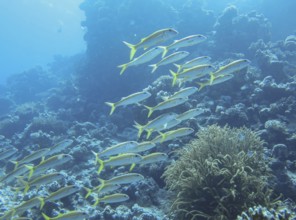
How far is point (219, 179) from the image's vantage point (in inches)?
246

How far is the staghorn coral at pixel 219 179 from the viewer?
5820 millimetres

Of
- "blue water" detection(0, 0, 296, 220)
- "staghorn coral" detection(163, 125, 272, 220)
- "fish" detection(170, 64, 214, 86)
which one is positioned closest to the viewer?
"staghorn coral" detection(163, 125, 272, 220)

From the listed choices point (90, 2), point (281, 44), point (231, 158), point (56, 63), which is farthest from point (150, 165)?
point (56, 63)

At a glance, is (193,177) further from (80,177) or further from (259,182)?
(80,177)

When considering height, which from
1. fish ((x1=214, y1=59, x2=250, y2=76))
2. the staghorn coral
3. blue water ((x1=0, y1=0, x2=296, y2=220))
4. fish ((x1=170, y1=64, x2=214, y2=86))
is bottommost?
the staghorn coral

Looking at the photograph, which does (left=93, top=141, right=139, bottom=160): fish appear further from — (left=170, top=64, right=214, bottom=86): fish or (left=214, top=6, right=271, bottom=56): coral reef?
(left=214, top=6, right=271, bottom=56): coral reef

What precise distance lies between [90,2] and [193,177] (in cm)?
2353

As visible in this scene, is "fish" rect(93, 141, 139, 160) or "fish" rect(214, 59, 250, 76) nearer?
"fish" rect(93, 141, 139, 160)

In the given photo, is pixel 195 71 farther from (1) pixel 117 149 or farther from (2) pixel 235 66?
(1) pixel 117 149

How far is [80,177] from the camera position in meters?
10.4

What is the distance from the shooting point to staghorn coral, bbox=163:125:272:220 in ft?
19.1

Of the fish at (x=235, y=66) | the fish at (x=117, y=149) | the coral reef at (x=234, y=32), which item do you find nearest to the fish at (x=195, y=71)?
the fish at (x=235, y=66)

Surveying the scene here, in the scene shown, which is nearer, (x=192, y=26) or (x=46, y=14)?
(x=192, y=26)

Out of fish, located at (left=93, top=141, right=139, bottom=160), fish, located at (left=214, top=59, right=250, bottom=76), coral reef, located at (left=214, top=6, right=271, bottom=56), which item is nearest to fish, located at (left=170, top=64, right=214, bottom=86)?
fish, located at (left=214, top=59, right=250, bottom=76)
